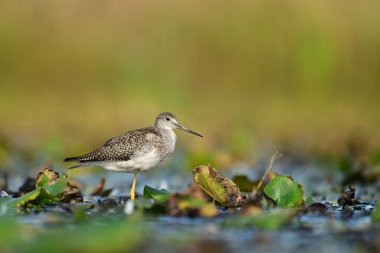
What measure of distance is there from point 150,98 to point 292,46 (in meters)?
3.43

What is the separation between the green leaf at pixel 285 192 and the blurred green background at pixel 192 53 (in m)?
11.2

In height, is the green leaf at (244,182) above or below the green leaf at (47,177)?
above

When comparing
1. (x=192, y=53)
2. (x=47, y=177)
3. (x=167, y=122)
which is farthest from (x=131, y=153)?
(x=192, y=53)

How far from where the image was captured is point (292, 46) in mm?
20000

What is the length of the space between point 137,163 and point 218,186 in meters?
2.18

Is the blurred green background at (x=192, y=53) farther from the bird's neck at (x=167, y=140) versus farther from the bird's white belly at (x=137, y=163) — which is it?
the bird's white belly at (x=137, y=163)

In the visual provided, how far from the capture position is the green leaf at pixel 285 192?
735cm

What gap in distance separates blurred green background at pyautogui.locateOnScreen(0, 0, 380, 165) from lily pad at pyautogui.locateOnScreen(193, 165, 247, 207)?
36.7 ft

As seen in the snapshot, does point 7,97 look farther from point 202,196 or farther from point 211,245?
point 211,245

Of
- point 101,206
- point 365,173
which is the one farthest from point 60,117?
point 101,206

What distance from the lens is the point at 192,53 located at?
20344 mm

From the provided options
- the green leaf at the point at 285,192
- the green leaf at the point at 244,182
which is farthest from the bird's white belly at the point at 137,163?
the green leaf at the point at 285,192

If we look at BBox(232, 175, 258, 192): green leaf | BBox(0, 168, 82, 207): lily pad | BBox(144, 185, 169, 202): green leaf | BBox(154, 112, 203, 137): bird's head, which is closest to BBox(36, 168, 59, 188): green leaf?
BBox(0, 168, 82, 207): lily pad

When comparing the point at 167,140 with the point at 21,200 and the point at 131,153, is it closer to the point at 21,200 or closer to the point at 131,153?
the point at 131,153
